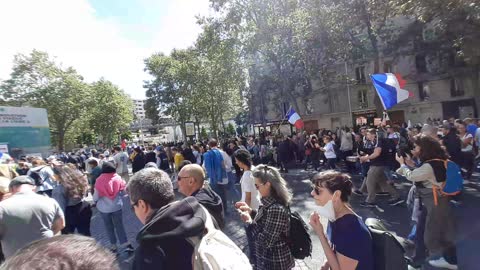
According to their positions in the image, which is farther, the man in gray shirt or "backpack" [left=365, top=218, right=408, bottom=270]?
the man in gray shirt

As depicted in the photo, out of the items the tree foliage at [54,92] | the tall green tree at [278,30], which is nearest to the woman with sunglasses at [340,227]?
the tall green tree at [278,30]

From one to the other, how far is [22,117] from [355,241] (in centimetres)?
2810

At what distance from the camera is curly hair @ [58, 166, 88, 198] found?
16.4 feet

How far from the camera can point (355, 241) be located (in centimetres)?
205

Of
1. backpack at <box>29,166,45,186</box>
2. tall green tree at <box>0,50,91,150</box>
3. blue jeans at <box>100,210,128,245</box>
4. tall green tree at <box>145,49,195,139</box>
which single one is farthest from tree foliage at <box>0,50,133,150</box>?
blue jeans at <box>100,210,128,245</box>

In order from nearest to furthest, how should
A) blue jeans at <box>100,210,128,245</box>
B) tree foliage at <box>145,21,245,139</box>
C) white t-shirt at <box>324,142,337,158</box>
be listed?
1. blue jeans at <box>100,210,128,245</box>
2. white t-shirt at <box>324,142,337,158</box>
3. tree foliage at <box>145,21,245,139</box>

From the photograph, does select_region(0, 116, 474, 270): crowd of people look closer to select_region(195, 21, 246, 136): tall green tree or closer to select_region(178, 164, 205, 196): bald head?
select_region(178, 164, 205, 196): bald head

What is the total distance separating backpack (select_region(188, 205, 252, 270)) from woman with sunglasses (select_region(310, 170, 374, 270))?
79 centimetres

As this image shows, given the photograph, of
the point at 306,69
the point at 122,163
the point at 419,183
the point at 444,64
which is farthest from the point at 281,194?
the point at 444,64

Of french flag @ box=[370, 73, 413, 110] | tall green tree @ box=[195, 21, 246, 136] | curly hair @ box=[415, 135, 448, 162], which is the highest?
tall green tree @ box=[195, 21, 246, 136]

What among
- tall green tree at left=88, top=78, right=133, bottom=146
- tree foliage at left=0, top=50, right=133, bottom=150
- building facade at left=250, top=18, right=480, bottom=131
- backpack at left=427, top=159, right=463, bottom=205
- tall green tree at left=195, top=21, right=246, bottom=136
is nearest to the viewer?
backpack at left=427, top=159, right=463, bottom=205

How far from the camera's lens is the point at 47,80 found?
108 ft

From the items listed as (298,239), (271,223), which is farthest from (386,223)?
(271,223)

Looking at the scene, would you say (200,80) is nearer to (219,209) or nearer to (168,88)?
(168,88)
